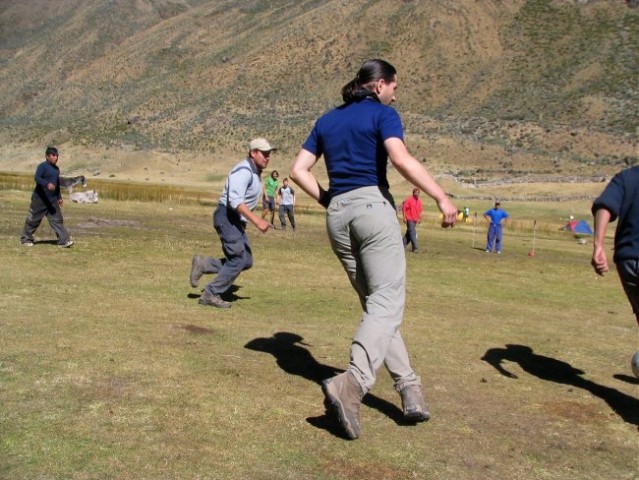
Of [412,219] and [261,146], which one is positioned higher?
[261,146]

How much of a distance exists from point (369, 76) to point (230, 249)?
175 inches

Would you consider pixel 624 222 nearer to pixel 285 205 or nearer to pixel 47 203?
pixel 47 203

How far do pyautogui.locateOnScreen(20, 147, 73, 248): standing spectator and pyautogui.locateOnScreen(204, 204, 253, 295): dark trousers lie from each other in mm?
6169

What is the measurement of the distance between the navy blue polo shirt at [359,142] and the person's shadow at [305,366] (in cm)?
159

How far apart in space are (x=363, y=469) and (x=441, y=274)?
11.2 metres

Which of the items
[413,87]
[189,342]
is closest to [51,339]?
[189,342]

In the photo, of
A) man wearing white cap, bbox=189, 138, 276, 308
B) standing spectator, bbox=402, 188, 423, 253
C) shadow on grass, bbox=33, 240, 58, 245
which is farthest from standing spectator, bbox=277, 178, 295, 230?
man wearing white cap, bbox=189, 138, 276, 308

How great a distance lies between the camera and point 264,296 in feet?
35.7

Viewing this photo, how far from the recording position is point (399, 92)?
97.1 metres

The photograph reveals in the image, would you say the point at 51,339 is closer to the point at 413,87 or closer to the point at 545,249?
the point at 545,249

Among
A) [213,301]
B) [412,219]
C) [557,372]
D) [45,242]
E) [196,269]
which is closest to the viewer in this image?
[557,372]

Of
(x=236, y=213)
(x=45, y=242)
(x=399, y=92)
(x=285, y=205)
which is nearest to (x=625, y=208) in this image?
(x=236, y=213)

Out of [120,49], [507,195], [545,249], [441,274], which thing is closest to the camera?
[441,274]

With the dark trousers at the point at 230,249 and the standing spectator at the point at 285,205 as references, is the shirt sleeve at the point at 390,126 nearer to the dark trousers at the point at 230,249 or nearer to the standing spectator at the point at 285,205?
the dark trousers at the point at 230,249
